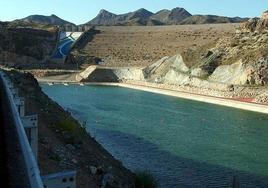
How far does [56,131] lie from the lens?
21.7 m

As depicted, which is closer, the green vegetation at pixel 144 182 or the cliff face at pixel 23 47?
the green vegetation at pixel 144 182

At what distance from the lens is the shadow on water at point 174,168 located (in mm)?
21812

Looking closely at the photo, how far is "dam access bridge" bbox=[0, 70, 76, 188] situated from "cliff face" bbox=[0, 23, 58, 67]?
99.2 metres

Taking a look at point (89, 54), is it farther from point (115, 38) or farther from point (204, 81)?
point (204, 81)

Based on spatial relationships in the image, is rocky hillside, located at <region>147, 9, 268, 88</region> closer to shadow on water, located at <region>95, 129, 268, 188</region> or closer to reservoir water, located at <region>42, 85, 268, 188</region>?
reservoir water, located at <region>42, 85, 268, 188</region>

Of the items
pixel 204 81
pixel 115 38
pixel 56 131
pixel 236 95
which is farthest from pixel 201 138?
pixel 115 38

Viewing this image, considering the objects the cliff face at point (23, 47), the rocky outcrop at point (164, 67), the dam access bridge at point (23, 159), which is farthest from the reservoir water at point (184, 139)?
the cliff face at point (23, 47)

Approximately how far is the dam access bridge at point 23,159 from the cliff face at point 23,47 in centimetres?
9925

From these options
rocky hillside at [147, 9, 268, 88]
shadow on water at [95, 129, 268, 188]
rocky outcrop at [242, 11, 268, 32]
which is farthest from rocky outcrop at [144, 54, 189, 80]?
shadow on water at [95, 129, 268, 188]

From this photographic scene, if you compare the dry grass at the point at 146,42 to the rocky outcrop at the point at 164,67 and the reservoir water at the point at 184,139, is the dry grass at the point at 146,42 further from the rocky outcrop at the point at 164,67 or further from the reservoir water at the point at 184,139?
the reservoir water at the point at 184,139

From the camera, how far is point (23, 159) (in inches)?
354

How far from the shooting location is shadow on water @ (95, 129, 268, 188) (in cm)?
2181

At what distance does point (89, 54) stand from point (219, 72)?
4738cm

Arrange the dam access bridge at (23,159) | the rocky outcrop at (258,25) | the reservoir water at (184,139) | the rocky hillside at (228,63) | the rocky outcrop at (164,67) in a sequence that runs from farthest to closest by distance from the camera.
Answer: the rocky outcrop at (164,67)
the rocky outcrop at (258,25)
the rocky hillside at (228,63)
the reservoir water at (184,139)
the dam access bridge at (23,159)
